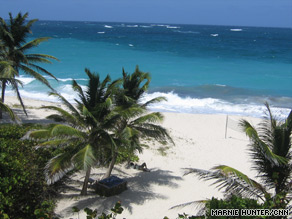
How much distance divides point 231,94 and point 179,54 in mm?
24575

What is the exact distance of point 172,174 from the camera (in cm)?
1220

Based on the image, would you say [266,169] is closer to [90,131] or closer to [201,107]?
[90,131]

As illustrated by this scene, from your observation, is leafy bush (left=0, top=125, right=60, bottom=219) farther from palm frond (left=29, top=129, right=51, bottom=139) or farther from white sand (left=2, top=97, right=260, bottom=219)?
white sand (left=2, top=97, right=260, bottom=219)

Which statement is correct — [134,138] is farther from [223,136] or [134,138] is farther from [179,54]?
[179,54]

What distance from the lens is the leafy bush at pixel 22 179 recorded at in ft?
22.1

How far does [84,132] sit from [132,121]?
1953 millimetres

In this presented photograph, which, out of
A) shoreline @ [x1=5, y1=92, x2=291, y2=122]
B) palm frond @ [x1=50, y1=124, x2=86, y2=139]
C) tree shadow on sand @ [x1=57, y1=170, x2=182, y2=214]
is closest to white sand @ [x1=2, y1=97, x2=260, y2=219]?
tree shadow on sand @ [x1=57, y1=170, x2=182, y2=214]

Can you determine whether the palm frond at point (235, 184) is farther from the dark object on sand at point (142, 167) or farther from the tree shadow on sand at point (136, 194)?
the dark object on sand at point (142, 167)

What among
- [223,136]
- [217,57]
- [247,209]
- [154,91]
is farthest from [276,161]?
[217,57]

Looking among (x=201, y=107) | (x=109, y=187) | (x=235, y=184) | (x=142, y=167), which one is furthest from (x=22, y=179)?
(x=201, y=107)

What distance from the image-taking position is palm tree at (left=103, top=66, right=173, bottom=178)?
885cm

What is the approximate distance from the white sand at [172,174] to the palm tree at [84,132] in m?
1.07

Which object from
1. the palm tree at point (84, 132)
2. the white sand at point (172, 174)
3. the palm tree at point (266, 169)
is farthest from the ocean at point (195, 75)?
the palm tree at point (84, 132)

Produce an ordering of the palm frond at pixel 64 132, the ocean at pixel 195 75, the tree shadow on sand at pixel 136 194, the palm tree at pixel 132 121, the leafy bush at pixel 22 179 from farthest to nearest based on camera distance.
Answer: the ocean at pixel 195 75, the tree shadow on sand at pixel 136 194, the palm tree at pixel 132 121, the palm frond at pixel 64 132, the leafy bush at pixel 22 179
